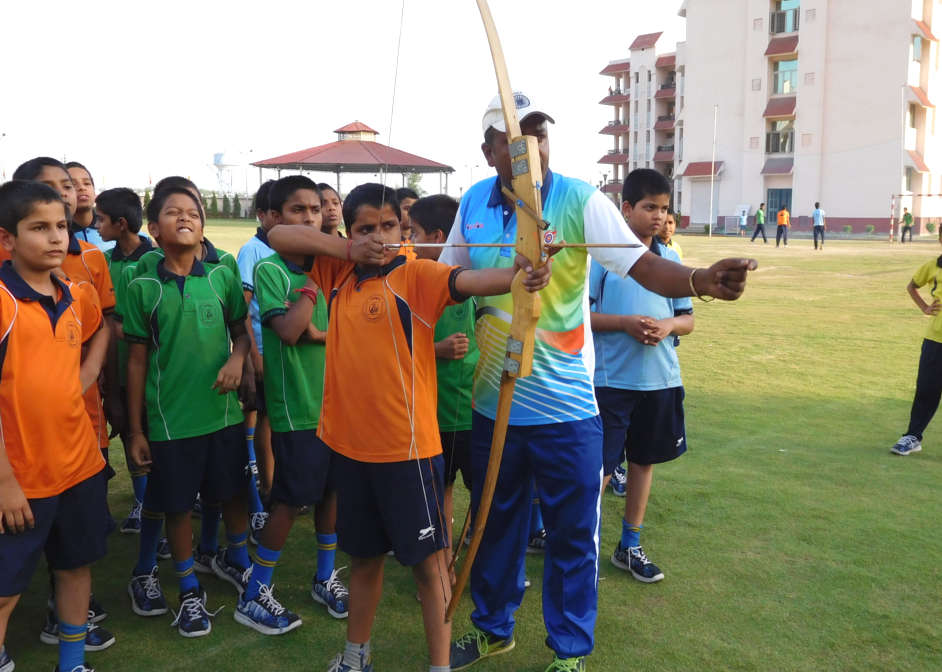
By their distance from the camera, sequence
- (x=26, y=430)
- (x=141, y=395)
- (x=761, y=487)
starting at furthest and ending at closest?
(x=761, y=487)
(x=141, y=395)
(x=26, y=430)

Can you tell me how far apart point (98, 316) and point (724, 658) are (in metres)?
2.90

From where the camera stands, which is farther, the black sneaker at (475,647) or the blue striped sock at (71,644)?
the black sneaker at (475,647)

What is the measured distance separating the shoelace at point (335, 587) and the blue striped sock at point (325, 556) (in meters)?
0.02

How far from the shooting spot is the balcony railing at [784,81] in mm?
47250

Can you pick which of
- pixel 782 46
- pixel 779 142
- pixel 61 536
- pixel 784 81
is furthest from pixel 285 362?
pixel 784 81

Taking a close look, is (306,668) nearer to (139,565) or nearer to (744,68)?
(139,565)

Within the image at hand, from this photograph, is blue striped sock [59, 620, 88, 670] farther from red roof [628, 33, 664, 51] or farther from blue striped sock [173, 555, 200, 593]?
red roof [628, 33, 664, 51]

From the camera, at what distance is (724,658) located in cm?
325

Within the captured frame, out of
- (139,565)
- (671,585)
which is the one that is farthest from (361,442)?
(671,585)

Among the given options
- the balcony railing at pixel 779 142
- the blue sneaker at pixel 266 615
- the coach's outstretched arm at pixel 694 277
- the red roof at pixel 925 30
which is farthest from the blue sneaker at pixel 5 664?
the balcony railing at pixel 779 142

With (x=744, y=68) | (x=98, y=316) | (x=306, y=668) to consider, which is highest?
(x=744, y=68)

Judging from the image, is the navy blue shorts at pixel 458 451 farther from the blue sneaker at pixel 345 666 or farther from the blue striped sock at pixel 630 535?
the blue sneaker at pixel 345 666

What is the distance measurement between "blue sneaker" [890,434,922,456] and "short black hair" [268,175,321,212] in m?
4.66

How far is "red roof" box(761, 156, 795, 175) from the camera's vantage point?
46.9 metres
